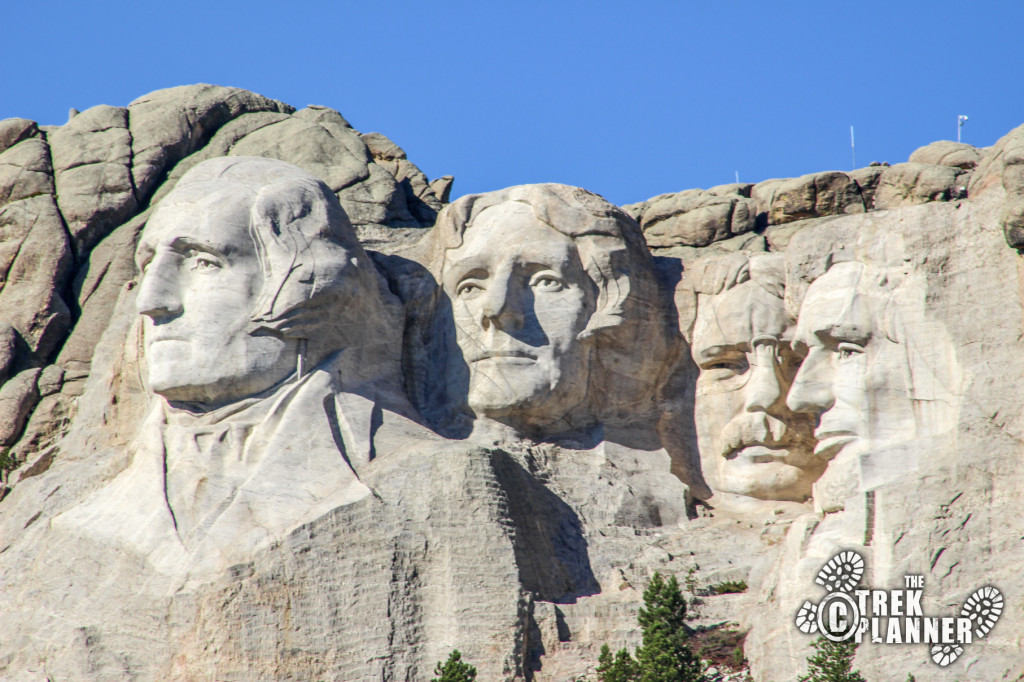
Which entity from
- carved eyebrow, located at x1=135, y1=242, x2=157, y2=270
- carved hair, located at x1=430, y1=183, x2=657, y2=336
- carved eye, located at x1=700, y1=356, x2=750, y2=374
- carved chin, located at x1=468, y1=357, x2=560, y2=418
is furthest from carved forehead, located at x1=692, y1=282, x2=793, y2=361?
carved eyebrow, located at x1=135, y1=242, x2=157, y2=270

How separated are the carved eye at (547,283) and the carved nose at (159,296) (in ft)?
12.1

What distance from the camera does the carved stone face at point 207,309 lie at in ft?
65.6

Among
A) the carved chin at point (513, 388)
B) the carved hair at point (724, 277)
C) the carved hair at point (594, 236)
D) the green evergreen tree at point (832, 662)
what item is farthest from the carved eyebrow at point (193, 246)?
the green evergreen tree at point (832, 662)

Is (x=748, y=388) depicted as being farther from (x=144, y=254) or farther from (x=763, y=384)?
(x=144, y=254)

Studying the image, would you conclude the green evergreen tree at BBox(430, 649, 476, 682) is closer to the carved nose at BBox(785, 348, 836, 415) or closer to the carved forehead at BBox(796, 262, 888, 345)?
the carved nose at BBox(785, 348, 836, 415)

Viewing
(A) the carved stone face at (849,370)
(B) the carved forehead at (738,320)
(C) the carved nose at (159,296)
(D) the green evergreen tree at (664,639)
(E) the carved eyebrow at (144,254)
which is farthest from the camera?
(B) the carved forehead at (738,320)

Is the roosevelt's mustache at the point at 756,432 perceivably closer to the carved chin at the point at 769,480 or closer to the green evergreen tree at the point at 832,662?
the carved chin at the point at 769,480

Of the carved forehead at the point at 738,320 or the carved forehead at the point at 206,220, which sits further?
the carved forehead at the point at 738,320

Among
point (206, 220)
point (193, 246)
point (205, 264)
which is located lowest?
point (205, 264)

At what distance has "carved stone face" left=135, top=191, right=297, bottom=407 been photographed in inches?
787

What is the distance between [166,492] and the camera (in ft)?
64.3

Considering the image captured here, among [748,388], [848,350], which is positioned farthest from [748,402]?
[848,350]

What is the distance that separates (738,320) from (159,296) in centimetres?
597

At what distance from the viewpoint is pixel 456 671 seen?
56.2ft
